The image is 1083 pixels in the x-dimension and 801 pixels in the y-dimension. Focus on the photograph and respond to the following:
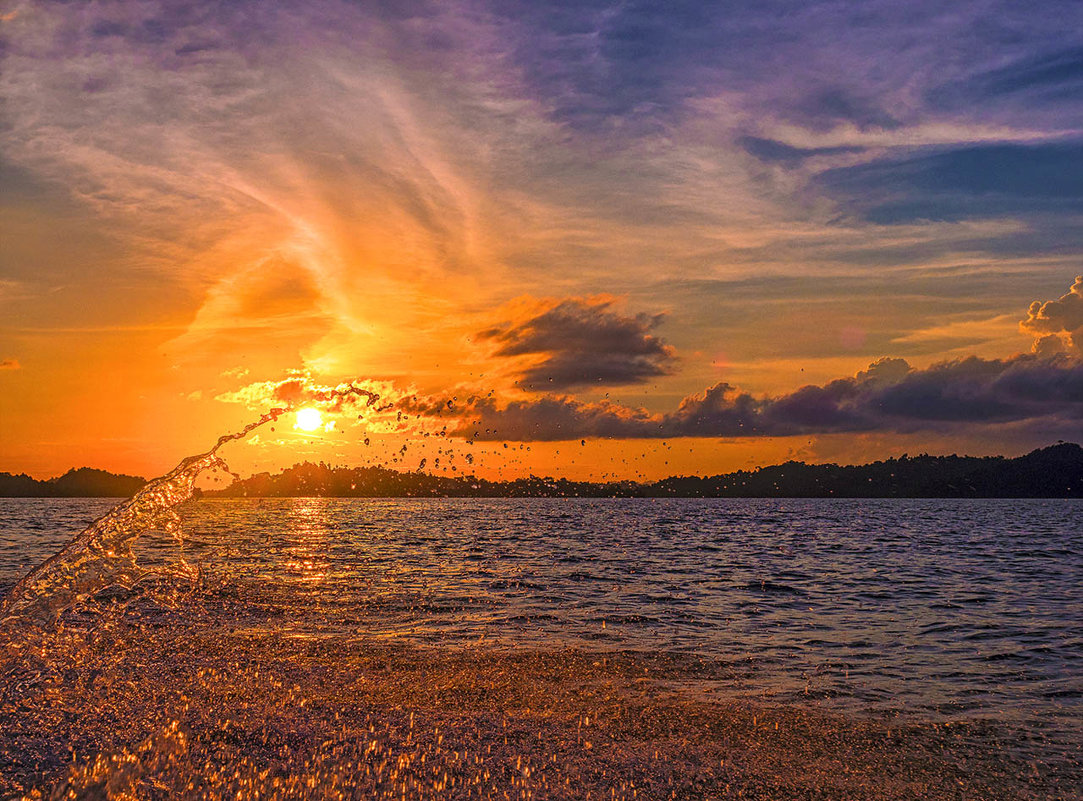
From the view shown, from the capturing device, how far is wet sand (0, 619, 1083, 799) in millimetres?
9930

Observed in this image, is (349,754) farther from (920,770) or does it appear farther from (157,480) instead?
(157,480)

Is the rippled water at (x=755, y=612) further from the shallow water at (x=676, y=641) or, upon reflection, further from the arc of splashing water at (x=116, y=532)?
the arc of splashing water at (x=116, y=532)

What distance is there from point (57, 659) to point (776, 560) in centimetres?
3768

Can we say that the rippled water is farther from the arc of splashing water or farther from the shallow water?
the arc of splashing water

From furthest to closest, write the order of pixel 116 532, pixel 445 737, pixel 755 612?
pixel 755 612 → pixel 116 532 → pixel 445 737

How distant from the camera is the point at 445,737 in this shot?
38.3 feet

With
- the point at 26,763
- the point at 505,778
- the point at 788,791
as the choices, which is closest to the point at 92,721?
the point at 26,763

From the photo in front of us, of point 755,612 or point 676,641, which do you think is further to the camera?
point 755,612

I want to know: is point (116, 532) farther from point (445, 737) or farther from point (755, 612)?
point (755, 612)

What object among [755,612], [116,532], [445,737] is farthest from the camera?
[755,612]

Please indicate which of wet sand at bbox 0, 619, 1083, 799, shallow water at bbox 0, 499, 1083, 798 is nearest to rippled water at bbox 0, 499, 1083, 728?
shallow water at bbox 0, 499, 1083, 798

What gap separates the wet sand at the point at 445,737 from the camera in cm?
993

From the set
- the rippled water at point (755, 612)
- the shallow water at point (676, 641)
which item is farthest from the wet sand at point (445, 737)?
the rippled water at point (755, 612)

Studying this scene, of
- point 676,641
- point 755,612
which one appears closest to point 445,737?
point 676,641
